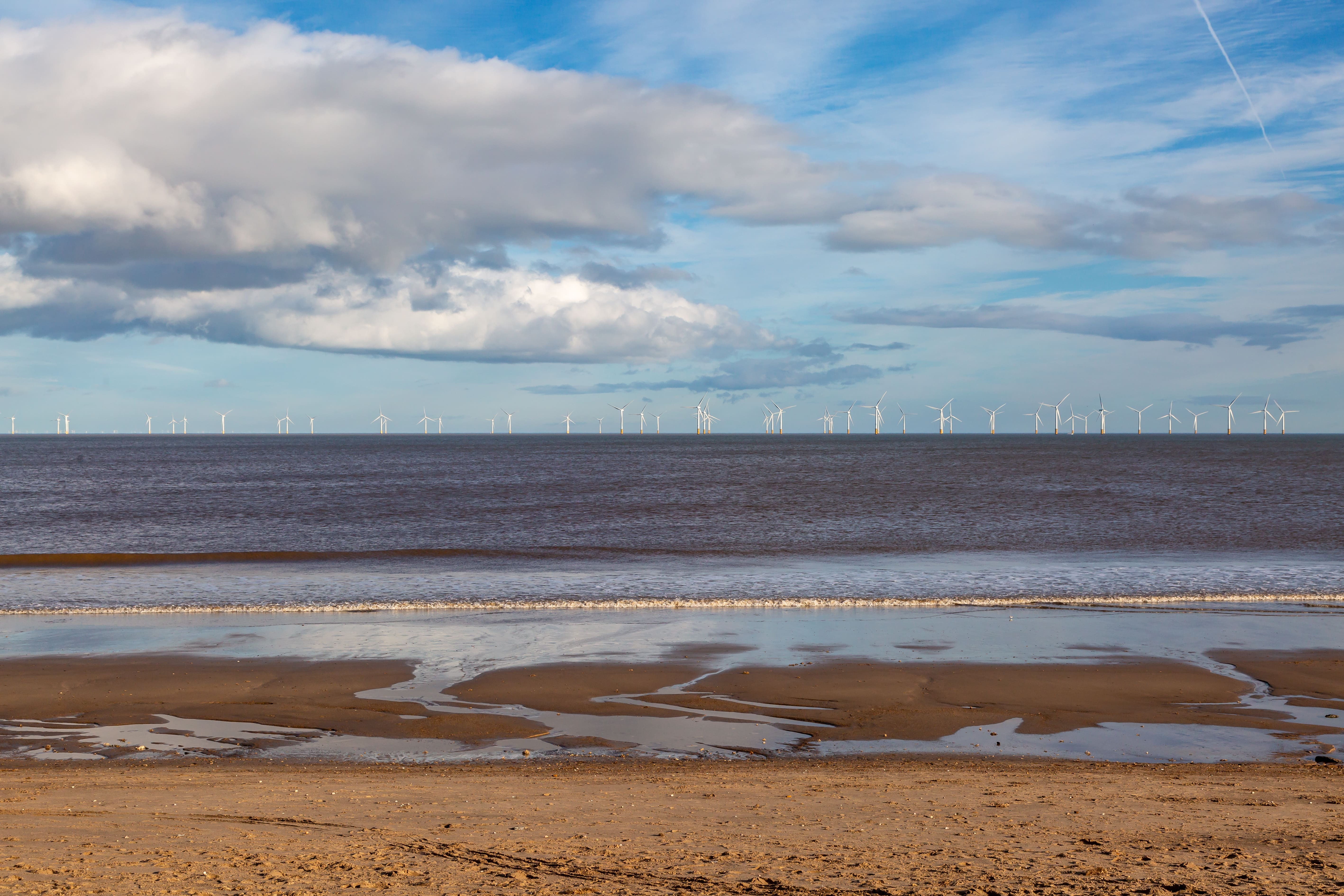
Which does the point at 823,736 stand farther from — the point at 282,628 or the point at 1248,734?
the point at 282,628

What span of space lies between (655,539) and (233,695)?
32014 mm

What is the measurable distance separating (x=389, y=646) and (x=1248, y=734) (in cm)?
1703

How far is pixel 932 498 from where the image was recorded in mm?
70750

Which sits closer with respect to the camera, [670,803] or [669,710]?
[670,803]

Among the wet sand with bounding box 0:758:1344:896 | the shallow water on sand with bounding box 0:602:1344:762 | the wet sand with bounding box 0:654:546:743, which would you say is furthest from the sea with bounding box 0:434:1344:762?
the wet sand with bounding box 0:758:1344:896

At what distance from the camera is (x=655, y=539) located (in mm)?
47812

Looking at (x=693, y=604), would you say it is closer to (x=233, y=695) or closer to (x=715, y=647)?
(x=715, y=647)

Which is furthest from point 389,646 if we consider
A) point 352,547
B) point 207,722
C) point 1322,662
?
point 352,547

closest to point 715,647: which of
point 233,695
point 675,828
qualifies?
point 233,695

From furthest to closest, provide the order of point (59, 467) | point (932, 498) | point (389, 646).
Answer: point (59, 467) < point (932, 498) < point (389, 646)

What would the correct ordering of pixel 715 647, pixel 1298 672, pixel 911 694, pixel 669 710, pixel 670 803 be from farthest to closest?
pixel 715 647 < pixel 1298 672 < pixel 911 694 < pixel 669 710 < pixel 670 803

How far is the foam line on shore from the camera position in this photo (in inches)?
1070

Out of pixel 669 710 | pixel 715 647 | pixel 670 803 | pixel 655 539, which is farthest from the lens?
pixel 655 539

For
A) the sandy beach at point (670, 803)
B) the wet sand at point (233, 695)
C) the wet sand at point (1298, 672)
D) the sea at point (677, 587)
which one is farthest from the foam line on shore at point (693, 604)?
the sandy beach at point (670, 803)
